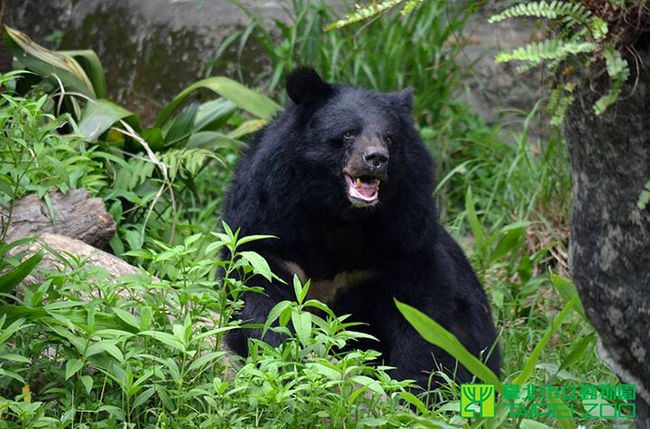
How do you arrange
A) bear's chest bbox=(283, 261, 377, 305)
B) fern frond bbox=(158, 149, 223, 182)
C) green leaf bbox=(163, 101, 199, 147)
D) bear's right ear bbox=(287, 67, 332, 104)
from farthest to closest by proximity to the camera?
green leaf bbox=(163, 101, 199, 147), fern frond bbox=(158, 149, 223, 182), bear's chest bbox=(283, 261, 377, 305), bear's right ear bbox=(287, 67, 332, 104)

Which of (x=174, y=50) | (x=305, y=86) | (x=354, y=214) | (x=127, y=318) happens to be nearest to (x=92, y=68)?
(x=174, y=50)

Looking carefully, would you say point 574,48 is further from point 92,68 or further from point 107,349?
point 92,68

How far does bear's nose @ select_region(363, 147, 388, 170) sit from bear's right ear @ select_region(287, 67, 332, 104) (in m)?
0.48

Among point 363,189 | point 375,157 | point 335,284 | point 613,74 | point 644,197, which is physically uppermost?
point 613,74

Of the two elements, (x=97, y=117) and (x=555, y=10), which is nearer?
(x=555, y=10)

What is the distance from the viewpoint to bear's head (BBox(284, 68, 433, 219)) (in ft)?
13.9

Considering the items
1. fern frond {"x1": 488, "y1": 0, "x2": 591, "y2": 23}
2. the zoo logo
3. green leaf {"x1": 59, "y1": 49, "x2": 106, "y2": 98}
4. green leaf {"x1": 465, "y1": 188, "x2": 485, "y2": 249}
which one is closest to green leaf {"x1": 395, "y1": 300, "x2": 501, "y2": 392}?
the zoo logo

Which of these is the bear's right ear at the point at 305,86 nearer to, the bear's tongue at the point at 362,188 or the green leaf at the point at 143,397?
the bear's tongue at the point at 362,188

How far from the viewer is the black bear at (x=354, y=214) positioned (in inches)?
170

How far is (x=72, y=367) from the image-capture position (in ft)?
10.0

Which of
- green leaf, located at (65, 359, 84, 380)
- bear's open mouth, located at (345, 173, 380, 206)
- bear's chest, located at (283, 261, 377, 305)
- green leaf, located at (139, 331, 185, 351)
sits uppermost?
bear's open mouth, located at (345, 173, 380, 206)

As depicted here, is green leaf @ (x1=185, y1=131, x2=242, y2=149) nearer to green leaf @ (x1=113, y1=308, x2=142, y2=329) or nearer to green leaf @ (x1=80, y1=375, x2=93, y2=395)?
green leaf @ (x1=113, y1=308, x2=142, y2=329)

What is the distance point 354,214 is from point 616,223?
5.05 feet

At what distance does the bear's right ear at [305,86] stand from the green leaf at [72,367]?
1832 mm
